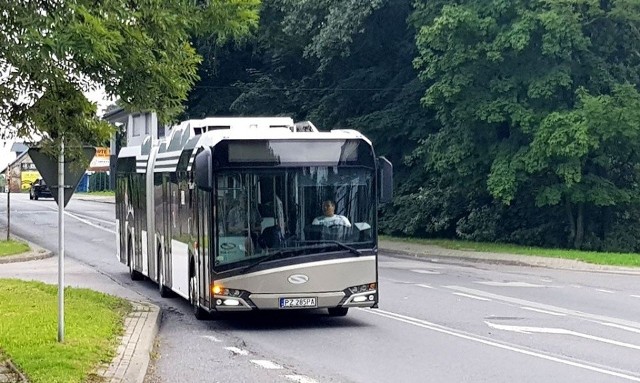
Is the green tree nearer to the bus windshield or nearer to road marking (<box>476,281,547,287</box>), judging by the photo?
road marking (<box>476,281,547,287</box>)

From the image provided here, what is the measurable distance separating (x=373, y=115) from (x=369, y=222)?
27590 mm

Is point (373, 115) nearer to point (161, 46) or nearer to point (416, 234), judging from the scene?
point (416, 234)

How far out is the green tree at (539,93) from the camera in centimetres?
3219

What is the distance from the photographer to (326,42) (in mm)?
39094

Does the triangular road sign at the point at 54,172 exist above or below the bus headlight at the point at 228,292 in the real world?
above

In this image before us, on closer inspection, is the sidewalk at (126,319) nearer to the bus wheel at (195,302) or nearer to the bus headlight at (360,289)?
the bus wheel at (195,302)

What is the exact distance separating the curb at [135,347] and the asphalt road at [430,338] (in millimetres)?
186

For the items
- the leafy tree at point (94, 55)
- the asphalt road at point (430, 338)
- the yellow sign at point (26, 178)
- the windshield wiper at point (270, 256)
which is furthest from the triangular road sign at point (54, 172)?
the yellow sign at point (26, 178)

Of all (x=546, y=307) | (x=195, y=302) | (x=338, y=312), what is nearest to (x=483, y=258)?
(x=546, y=307)

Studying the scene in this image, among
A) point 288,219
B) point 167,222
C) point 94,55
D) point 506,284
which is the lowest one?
point 506,284

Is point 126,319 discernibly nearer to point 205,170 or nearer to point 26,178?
point 205,170

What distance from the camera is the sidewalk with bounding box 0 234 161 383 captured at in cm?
1108

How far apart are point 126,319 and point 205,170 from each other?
248 centimetres

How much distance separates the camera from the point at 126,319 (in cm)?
1560
